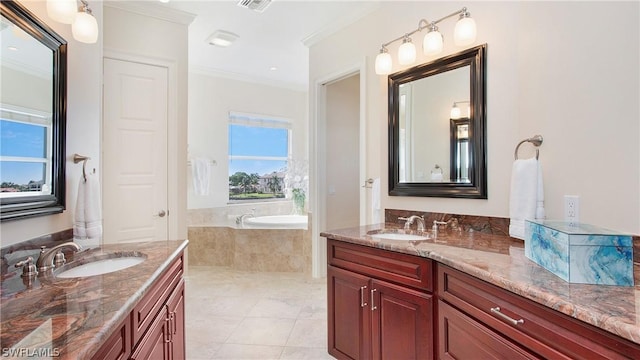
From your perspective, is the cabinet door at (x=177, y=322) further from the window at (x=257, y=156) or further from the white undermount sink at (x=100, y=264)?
the window at (x=257, y=156)

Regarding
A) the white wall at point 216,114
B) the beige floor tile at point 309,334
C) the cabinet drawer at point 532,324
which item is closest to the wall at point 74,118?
the beige floor tile at point 309,334

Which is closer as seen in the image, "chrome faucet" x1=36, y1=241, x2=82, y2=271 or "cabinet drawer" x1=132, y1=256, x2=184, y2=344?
"cabinet drawer" x1=132, y1=256, x2=184, y2=344

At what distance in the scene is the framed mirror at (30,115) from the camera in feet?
3.94

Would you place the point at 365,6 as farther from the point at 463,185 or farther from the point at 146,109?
the point at 146,109

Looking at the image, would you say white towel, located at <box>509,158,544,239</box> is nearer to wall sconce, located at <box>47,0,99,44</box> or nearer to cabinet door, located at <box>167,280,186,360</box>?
cabinet door, located at <box>167,280,186,360</box>

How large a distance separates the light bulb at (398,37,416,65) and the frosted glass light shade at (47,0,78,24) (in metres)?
1.86

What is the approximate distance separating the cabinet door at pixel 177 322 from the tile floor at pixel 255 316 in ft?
1.71

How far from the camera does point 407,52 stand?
2.20m

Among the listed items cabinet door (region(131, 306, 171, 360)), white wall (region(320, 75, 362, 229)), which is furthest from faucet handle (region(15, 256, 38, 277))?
white wall (region(320, 75, 362, 229))

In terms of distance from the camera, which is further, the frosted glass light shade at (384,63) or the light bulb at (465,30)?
the frosted glass light shade at (384,63)

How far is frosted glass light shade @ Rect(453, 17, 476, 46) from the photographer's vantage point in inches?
72.7

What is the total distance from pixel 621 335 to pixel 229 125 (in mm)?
4932

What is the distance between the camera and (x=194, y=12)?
121 inches

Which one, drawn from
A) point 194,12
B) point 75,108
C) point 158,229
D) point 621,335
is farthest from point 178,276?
point 194,12
